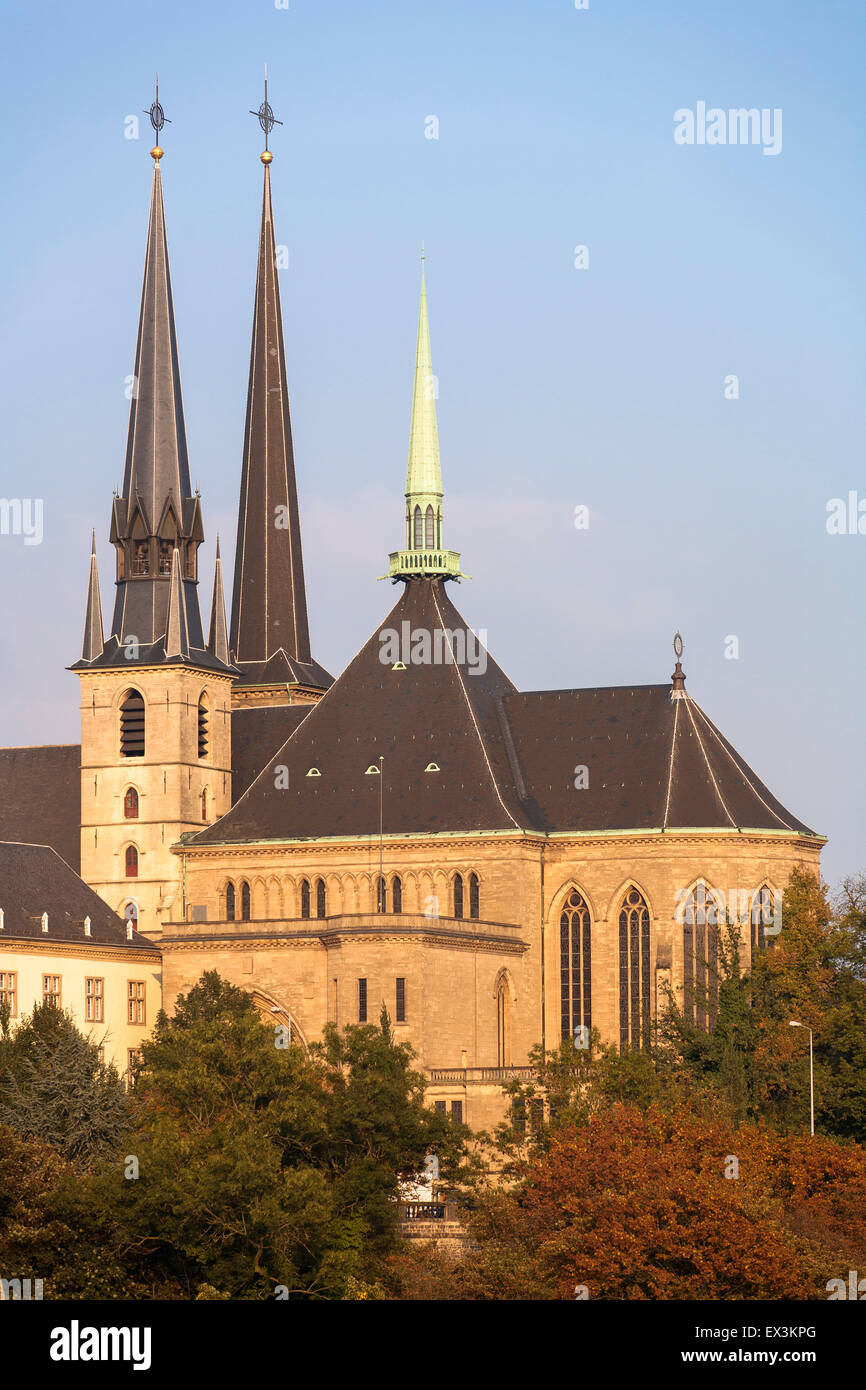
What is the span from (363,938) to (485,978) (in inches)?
225

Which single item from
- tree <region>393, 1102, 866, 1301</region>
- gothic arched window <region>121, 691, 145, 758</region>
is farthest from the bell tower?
tree <region>393, 1102, 866, 1301</region>

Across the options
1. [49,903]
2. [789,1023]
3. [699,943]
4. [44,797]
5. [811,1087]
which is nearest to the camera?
[811,1087]

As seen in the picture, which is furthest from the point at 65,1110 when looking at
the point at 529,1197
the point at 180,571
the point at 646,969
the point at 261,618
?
the point at 261,618

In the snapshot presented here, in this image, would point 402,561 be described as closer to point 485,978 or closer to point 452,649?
point 452,649

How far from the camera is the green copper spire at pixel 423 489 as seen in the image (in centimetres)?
11338

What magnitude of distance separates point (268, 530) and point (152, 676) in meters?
20.6

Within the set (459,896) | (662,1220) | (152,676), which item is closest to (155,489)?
(152,676)

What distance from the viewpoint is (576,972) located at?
4198 inches

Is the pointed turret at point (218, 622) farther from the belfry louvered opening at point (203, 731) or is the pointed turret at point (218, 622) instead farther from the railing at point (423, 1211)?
the railing at point (423, 1211)

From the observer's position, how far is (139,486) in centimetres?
11544

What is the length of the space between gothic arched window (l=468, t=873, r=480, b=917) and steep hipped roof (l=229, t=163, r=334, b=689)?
24849 mm

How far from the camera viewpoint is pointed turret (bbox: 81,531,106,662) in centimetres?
11569


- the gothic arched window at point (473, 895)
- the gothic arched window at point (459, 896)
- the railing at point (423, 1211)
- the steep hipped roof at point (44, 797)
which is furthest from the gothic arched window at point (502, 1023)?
the railing at point (423, 1211)
